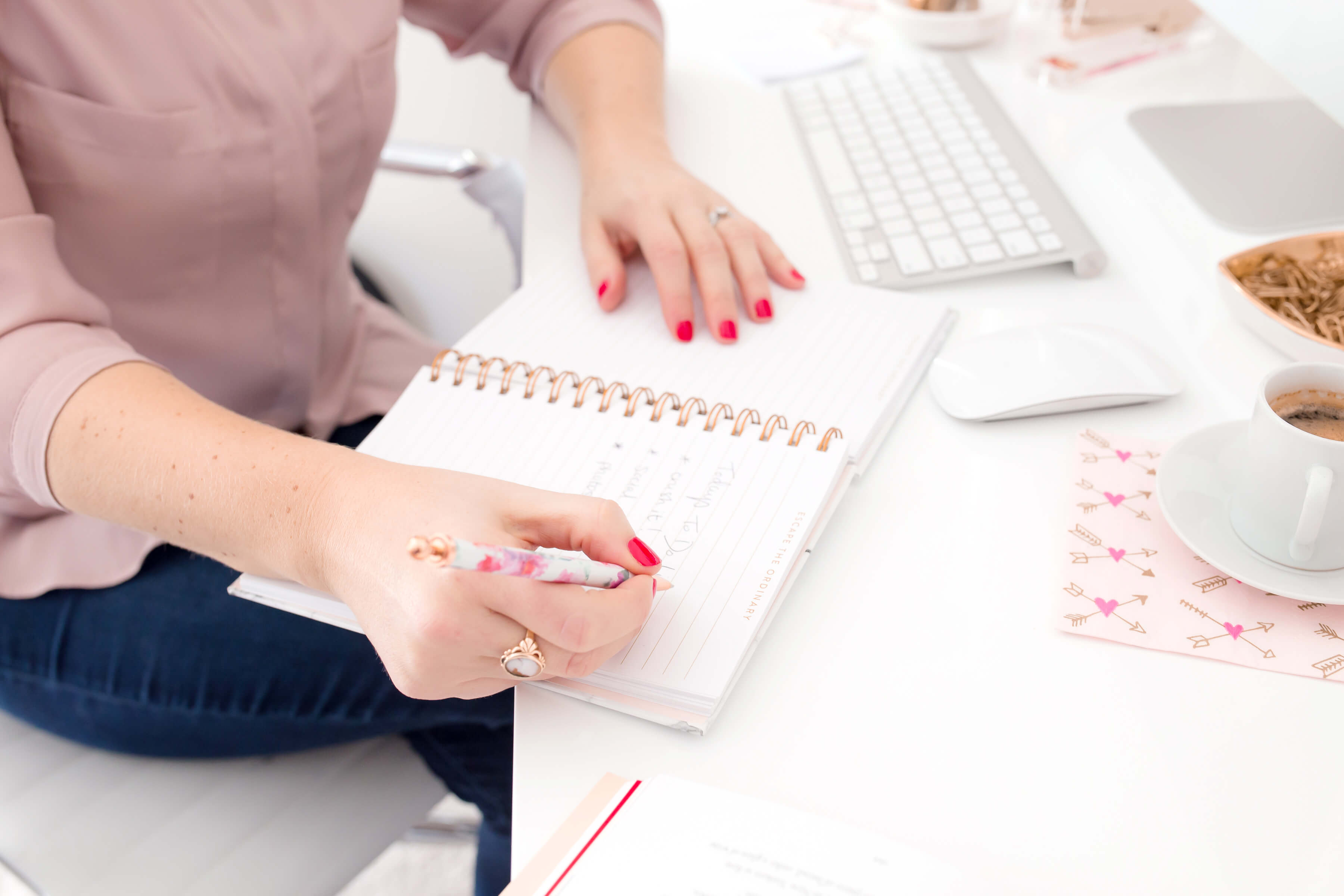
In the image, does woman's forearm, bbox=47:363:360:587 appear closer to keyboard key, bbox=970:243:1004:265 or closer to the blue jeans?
the blue jeans

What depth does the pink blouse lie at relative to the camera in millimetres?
547

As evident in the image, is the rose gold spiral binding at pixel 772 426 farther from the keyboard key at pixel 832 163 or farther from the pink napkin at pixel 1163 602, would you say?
the keyboard key at pixel 832 163

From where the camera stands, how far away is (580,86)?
85cm

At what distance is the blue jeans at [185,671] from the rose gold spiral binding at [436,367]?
0.21 meters

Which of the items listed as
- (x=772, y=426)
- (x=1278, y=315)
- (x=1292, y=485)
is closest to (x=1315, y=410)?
(x=1292, y=485)

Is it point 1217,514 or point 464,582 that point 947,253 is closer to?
point 1217,514

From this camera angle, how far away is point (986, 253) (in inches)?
27.9

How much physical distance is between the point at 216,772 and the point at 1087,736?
584 millimetres

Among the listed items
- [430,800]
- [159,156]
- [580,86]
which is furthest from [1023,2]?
[430,800]

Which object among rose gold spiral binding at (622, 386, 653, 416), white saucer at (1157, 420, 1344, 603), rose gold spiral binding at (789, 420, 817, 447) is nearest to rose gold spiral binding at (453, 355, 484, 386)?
rose gold spiral binding at (622, 386, 653, 416)

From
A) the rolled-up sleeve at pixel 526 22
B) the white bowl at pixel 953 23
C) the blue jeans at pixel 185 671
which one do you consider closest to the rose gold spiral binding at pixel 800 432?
the blue jeans at pixel 185 671

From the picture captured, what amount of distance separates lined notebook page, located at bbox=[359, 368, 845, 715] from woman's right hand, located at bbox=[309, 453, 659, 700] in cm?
2

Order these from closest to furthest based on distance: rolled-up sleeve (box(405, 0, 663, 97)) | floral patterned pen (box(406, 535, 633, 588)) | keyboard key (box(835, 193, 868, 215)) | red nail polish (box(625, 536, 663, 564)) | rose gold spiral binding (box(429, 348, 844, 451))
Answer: floral patterned pen (box(406, 535, 633, 588)) → red nail polish (box(625, 536, 663, 564)) → rose gold spiral binding (box(429, 348, 844, 451)) → keyboard key (box(835, 193, 868, 215)) → rolled-up sleeve (box(405, 0, 663, 97))

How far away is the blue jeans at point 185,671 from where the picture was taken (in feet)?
2.16
